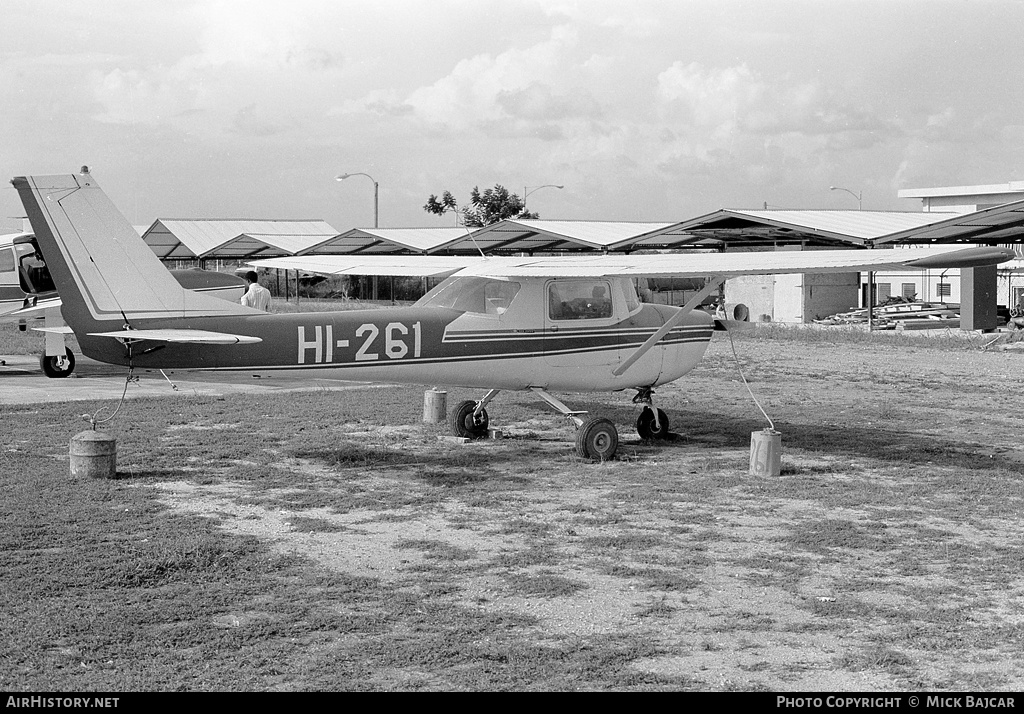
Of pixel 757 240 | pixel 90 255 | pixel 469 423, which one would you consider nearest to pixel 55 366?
pixel 469 423

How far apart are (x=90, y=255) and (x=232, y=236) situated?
48.8 meters

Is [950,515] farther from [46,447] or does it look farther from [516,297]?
[46,447]

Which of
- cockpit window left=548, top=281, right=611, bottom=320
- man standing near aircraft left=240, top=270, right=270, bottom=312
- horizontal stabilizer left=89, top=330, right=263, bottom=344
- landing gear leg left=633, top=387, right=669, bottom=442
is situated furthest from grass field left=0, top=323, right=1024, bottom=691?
man standing near aircraft left=240, top=270, right=270, bottom=312

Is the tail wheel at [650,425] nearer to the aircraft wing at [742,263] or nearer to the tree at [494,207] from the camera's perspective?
the aircraft wing at [742,263]

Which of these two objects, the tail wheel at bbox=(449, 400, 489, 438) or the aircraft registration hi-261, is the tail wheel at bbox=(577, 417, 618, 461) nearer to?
the aircraft registration hi-261

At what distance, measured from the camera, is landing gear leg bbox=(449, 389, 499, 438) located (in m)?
13.1

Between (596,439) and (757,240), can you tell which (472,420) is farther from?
(757,240)

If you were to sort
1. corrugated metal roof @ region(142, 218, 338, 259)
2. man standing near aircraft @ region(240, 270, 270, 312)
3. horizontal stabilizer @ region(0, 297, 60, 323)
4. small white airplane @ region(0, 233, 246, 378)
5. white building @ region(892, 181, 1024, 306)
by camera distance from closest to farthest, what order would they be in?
man standing near aircraft @ region(240, 270, 270, 312)
horizontal stabilizer @ region(0, 297, 60, 323)
small white airplane @ region(0, 233, 246, 378)
white building @ region(892, 181, 1024, 306)
corrugated metal roof @ region(142, 218, 338, 259)

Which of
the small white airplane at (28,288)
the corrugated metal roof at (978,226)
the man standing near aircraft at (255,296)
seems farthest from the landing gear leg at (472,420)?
the corrugated metal roof at (978,226)

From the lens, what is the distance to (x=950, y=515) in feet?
30.1

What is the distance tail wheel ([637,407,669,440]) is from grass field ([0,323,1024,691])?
0.30 meters

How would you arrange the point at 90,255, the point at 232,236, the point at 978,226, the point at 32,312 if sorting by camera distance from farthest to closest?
1. the point at 232,236
2. the point at 978,226
3. the point at 32,312
4. the point at 90,255

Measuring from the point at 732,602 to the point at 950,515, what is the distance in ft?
10.9

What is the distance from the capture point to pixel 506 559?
7.77 m
